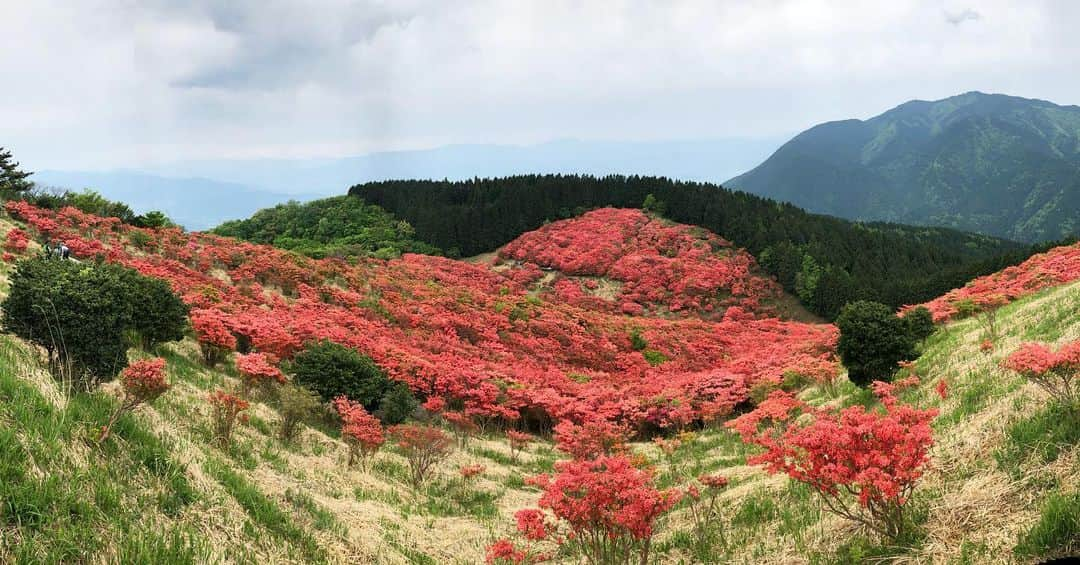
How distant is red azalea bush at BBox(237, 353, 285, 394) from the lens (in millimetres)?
12516

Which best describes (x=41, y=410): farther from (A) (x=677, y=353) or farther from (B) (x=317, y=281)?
(A) (x=677, y=353)

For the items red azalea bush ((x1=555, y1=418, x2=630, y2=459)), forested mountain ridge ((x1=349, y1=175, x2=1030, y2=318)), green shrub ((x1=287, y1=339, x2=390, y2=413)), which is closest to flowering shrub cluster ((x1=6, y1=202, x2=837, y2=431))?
green shrub ((x1=287, y1=339, x2=390, y2=413))

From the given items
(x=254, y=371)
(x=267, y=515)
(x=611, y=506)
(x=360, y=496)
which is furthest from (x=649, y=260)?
(x=267, y=515)

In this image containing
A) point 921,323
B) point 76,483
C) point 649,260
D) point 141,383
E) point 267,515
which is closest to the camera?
point 76,483

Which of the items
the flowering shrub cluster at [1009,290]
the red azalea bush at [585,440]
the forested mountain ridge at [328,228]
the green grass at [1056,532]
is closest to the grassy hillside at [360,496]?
the green grass at [1056,532]

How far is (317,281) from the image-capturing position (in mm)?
28438

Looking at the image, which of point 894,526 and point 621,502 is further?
point 621,502

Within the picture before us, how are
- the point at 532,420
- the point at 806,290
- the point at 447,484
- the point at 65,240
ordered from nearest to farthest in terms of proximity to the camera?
the point at 447,484 → the point at 532,420 → the point at 65,240 → the point at 806,290

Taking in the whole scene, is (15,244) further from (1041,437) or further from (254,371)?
(1041,437)

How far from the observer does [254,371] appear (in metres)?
12.4

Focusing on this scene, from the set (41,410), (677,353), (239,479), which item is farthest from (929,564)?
(677,353)

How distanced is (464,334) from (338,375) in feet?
44.5

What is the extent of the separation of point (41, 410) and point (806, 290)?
55.3 meters

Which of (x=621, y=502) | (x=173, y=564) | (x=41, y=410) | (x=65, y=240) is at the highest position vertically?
(x=65, y=240)
